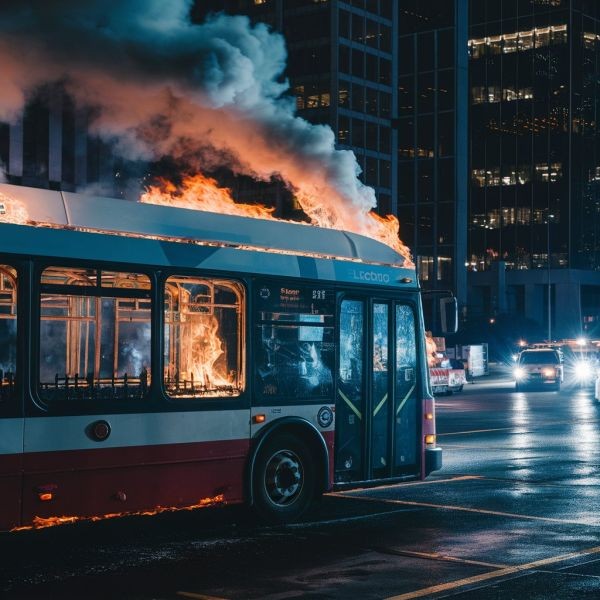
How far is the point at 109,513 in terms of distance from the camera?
10.0 m

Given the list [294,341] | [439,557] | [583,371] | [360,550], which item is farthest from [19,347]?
[583,371]

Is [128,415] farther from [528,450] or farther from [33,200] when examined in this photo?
[528,450]

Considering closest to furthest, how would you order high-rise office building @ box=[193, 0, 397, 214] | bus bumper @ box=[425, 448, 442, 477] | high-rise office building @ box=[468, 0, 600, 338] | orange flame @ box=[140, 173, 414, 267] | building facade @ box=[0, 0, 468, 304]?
1. orange flame @ box=[140, 173, 414, 267]
2. bus bumper @ box=[425, 448, 442, 477]
3. building facade @ box=[0, 0, 468, 304]
4. high-rise office building @ box=[193, 0, 397, 214]
5. high-rise office building @ box=[468, 0, 600, 338]

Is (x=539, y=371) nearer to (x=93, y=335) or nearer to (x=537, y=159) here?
(x=93, y=335)

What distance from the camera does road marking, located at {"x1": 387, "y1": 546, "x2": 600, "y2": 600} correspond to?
8531 millimetres

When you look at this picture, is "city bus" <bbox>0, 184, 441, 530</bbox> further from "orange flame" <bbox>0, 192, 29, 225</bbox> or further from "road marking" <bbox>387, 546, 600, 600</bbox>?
"road marking" <bbox>387, 546, 600, 600</bbox>

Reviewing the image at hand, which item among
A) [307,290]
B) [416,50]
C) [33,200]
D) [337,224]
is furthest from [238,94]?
[416,50]

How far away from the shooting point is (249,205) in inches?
549

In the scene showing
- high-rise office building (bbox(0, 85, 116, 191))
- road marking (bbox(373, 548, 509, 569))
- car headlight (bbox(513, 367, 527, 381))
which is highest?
high-rise office building (bbox(0, 85, 116, 191))

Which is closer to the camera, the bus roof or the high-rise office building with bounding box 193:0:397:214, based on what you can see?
the bus roof

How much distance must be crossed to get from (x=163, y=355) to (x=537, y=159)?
9164 cm

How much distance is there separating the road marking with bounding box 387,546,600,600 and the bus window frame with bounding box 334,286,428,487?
3085 mm

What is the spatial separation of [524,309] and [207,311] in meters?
89.2

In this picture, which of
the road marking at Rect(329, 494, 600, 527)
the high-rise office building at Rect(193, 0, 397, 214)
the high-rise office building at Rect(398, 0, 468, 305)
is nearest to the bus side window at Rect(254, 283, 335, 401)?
the road marking at Rect(329, 494, 600, 527)
